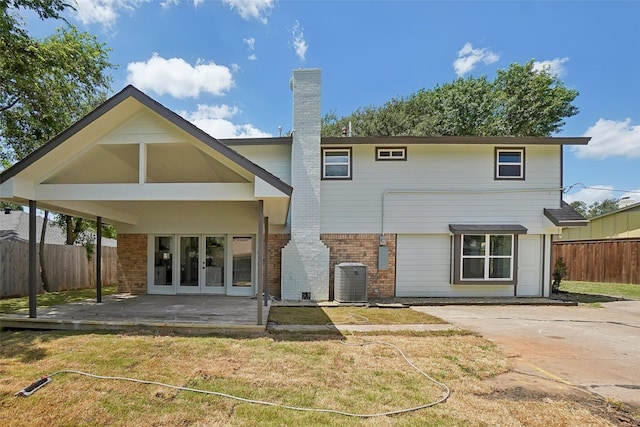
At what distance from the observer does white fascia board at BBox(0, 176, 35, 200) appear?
238 inches

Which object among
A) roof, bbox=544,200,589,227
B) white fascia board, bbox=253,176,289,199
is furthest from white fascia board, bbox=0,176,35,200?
roof, bbox=544,200,589,227

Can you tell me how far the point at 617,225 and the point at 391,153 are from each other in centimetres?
1906

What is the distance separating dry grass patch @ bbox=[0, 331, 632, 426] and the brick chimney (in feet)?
14.5

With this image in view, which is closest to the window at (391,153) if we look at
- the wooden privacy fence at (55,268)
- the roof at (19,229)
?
the wooden privacy fence at (55,268)

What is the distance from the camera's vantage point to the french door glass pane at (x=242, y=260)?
10.6m

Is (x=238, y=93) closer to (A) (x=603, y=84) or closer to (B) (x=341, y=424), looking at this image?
(B) (x=341, y=424)

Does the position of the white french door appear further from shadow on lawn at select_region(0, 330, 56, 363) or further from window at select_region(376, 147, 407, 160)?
window at select_region(376, 147, 407, 160)

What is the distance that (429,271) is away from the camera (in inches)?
430

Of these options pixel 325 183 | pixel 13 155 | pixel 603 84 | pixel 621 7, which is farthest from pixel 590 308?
pixel 13 155

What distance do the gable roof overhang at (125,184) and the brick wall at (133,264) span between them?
4.51m

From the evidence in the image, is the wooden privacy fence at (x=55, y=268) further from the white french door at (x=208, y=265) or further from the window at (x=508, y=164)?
the window at (x=508, y=164)

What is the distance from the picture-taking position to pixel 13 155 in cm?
1204

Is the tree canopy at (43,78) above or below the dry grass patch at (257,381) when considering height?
above

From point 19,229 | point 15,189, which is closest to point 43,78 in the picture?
point 15,189
